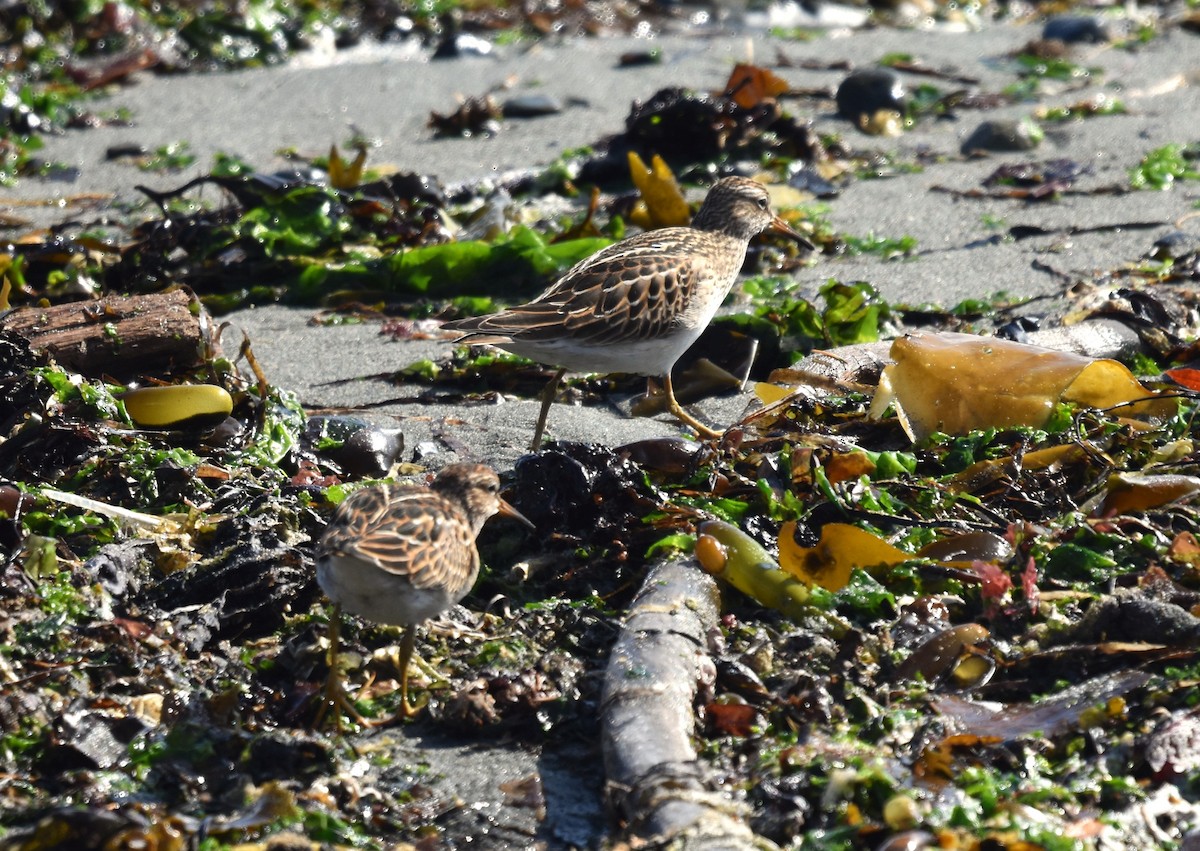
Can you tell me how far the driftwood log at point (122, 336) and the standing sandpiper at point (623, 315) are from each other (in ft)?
3.13

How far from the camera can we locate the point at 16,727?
3.34 metres

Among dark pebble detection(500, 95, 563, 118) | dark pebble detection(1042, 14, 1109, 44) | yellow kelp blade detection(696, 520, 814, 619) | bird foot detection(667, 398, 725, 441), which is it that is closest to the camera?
yellow kelp blade detection(696, 520, 814, 619)

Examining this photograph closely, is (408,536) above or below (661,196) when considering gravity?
above

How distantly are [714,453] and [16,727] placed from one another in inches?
86.1

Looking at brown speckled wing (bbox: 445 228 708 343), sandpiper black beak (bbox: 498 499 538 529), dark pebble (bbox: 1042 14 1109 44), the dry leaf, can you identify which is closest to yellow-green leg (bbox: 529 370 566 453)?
brown speckled wing (bbox: 445 228 708 343)

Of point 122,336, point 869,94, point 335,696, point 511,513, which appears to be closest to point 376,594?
point 335,696

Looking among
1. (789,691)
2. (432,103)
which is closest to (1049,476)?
(789,691)

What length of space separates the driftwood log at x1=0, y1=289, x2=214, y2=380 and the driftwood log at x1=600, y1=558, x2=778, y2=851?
2223mm

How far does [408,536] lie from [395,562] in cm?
14

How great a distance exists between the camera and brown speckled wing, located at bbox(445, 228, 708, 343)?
5.19 m

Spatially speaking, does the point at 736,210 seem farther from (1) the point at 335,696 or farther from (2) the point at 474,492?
(1) the point at 335,696

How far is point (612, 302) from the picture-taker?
17.4ft

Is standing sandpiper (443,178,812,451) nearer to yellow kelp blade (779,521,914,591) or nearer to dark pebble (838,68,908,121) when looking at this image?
yellow kelp blade (779,521,914,591)

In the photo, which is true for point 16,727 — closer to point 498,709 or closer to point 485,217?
point 498,709
